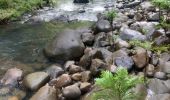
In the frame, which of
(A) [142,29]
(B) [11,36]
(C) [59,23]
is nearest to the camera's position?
(A) [142,29]

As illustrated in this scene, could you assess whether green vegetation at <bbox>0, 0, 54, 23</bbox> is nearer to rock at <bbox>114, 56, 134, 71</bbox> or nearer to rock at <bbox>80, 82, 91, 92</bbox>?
rock at <bbox>114, 56, 134, 71</bbox>

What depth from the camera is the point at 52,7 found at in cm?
2331

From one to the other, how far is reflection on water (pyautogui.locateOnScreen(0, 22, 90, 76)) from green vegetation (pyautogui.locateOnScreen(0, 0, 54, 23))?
149 cm

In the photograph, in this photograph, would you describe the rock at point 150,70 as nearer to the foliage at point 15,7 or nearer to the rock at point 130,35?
the rock at point 130,35

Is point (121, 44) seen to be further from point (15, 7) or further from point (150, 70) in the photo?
point (15, 7)

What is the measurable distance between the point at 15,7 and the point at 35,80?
41.4 ft

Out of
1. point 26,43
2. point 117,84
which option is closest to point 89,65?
point 26,43

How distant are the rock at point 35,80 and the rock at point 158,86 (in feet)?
10.9

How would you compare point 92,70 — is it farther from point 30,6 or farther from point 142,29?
point 30,6

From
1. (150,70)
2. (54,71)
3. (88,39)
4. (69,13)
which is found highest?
(150,70)

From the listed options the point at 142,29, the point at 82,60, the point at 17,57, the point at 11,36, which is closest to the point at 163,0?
the point at 142,29

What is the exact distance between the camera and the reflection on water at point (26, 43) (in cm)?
1131

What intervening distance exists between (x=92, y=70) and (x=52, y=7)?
14.6m

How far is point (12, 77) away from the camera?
9.95 metres
